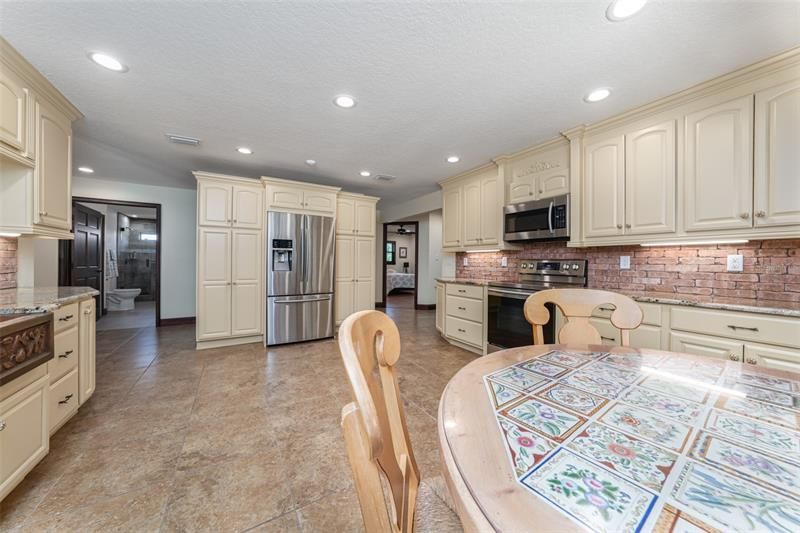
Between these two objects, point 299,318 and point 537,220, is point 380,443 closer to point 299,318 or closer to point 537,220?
point 537,220

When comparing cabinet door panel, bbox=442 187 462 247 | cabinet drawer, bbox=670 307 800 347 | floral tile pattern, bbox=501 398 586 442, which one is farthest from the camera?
cabinet door panel, bbox=442 187 462 247

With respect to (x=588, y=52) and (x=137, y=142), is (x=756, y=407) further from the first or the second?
(x=137, y=142)

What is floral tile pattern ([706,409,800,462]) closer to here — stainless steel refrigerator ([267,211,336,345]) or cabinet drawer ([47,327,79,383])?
cabinet drawer ([47,327,79,383])

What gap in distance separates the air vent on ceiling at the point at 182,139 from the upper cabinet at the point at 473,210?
10.3 feet

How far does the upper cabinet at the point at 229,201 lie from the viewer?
3.64 meters

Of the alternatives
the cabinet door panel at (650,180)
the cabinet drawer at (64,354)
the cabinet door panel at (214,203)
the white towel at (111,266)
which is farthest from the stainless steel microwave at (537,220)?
the white towel at (111,266)

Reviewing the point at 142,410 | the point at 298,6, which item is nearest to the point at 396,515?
the point at 298,6

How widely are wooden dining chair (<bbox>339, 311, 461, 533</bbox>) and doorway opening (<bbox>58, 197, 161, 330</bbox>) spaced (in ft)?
18.1

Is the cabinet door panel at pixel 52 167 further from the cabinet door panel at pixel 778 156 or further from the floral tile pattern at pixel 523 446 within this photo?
the cabinet door panel at pixel 778 156

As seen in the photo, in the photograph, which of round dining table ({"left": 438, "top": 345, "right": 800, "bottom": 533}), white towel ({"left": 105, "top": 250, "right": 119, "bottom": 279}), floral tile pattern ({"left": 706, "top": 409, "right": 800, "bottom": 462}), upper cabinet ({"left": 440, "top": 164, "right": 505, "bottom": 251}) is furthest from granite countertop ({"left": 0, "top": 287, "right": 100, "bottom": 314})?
white towel ({"left": 105, "top": 250, "right": 119, "bottom": 279})

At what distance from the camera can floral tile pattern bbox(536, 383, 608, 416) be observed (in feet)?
2.37

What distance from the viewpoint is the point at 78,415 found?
2.12m

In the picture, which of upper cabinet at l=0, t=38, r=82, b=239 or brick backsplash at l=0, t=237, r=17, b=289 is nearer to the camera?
upper cabinet at l=0, t=38, r=82, b=239

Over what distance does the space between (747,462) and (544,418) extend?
32 cm
